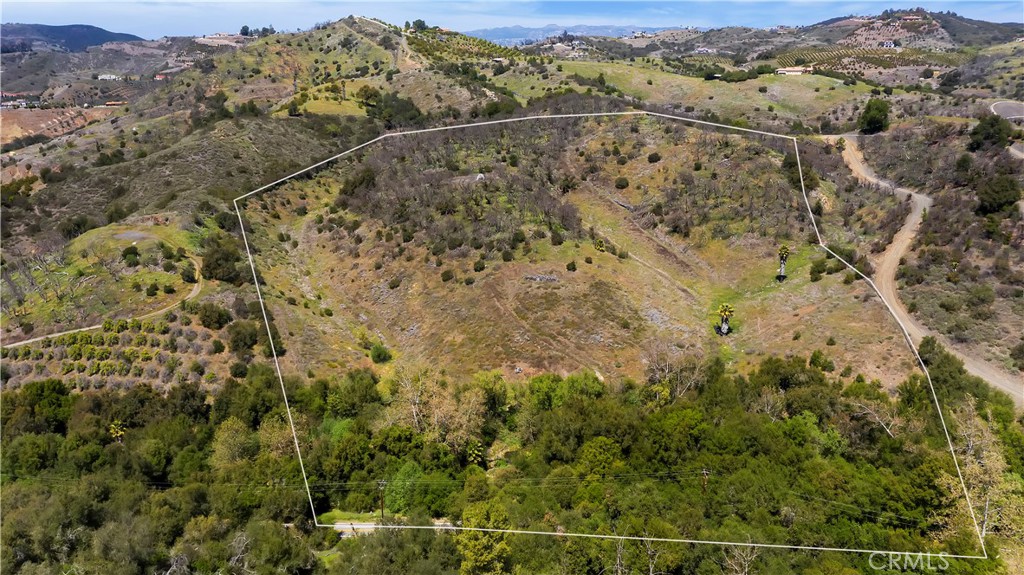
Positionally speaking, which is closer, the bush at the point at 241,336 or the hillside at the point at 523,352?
the hillside at the point at 523,352

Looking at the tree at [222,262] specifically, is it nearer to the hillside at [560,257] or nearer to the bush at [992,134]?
the hillside at [560,257]

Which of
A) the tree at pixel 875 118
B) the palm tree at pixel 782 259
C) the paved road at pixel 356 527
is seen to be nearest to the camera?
the paved road at pixel 356 527

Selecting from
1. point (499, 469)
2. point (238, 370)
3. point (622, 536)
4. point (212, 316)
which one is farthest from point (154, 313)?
point (622, 536)

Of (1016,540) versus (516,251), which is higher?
(516,251)

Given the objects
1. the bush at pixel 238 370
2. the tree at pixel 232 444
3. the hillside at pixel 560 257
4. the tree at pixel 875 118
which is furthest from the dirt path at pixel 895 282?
the bush at pixel 238 370

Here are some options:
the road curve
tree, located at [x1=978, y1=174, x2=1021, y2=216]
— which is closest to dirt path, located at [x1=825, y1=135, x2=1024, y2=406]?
tree, located at [x1=978, y1=174, x2=1021, y2=216]

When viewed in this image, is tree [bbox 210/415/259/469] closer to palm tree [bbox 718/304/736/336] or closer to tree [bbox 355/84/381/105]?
palm tree [bbox 718/304/736/336]

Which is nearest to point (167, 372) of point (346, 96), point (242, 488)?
point (242, 488)

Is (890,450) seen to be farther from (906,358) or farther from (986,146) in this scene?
(986,146)
